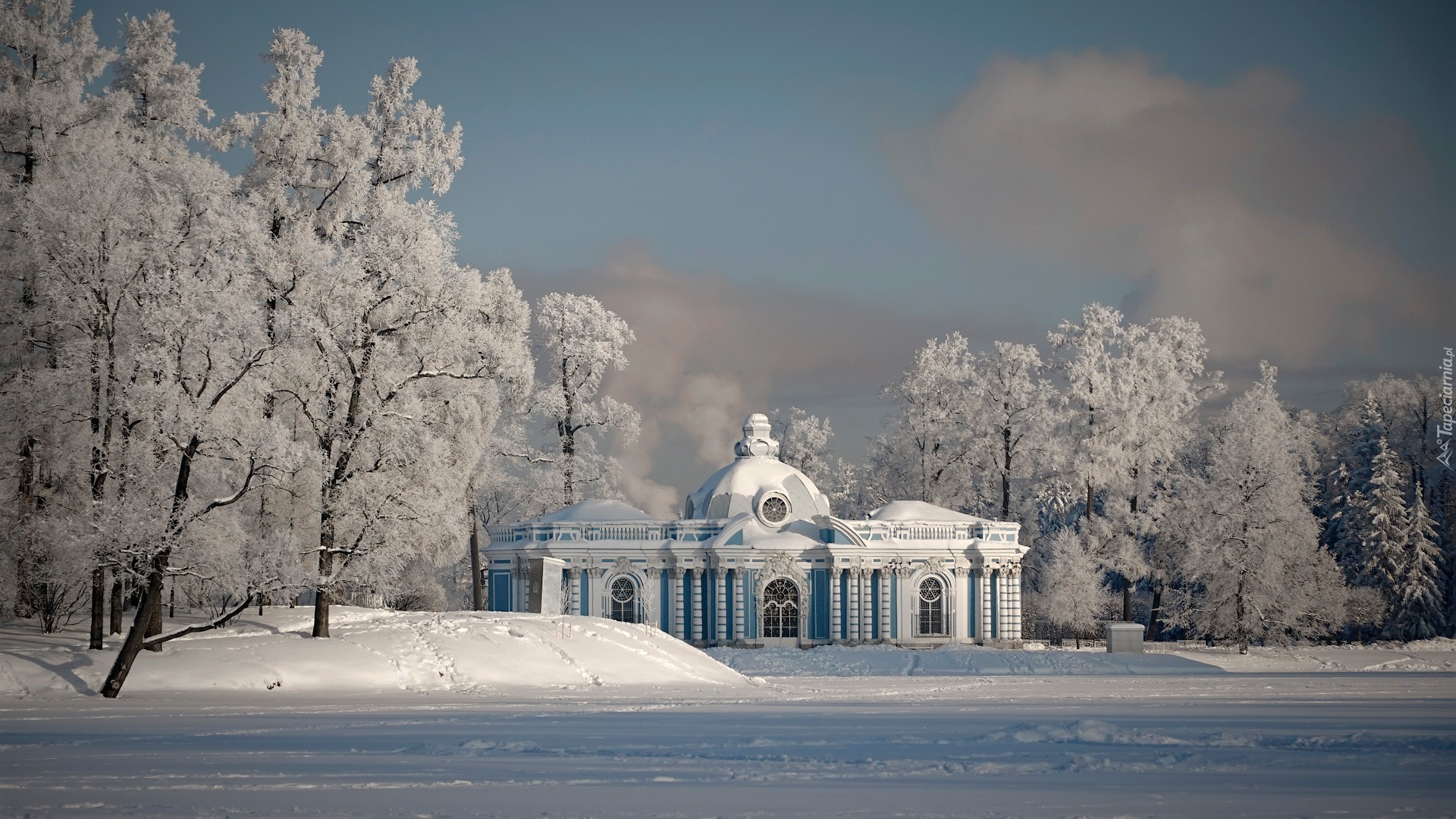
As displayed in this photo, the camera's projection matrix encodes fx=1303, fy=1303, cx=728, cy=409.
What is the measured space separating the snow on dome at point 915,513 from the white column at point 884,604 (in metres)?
2.31

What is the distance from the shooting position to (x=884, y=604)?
158ft

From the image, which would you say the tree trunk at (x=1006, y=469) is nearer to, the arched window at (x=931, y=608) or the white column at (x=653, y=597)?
the arched window at (x=931, y=608)

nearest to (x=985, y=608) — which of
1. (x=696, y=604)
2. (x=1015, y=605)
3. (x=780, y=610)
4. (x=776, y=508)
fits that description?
(x=1015, y=605)

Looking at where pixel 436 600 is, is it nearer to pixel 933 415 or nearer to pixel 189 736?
pixel 933 415

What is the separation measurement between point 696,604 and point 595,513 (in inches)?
200

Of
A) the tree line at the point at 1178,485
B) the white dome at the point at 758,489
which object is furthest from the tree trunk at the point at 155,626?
the tree line at the point at 1178,485

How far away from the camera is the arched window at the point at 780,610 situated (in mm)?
48719

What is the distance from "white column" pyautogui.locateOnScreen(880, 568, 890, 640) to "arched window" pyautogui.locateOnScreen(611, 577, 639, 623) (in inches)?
360

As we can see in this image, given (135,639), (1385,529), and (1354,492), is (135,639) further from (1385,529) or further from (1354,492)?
(1354,492)

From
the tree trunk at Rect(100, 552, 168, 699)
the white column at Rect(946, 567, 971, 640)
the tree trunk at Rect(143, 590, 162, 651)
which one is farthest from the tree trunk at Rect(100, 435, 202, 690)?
the white column at Rect(946, 567, 971, 640)

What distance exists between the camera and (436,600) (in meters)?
56.5

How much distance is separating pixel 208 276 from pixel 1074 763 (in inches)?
746

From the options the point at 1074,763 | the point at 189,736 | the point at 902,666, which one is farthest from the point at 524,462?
the point at 1074,763

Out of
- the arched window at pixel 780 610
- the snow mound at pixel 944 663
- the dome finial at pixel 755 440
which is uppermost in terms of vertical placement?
the dome finial at pixel 755 440
